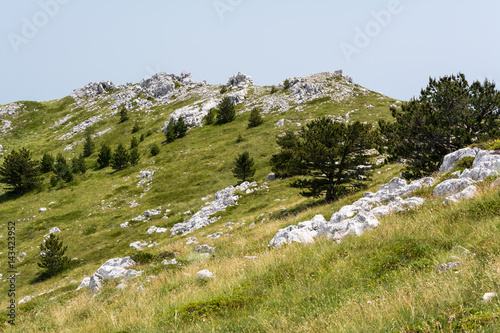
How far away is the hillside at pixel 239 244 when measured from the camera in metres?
4.61

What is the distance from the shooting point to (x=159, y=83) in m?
146

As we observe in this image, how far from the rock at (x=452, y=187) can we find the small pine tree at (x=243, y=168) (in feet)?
118

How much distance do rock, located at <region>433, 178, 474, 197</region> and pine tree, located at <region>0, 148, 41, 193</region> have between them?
81109 millimetres

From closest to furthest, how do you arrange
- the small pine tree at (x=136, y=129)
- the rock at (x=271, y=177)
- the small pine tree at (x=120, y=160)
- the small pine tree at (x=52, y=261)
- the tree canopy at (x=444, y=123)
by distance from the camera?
1. the tree canopy at (x=444, y=123)
2. the small pine tree at (x=52, y=261)
3. the rock at (x=271, y=177)
4. the small pine tree at (x=120, y=160)
5. the small pine tree at (x=136, y=129)

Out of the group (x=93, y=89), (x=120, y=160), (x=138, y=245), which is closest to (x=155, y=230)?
(x=138, y=245)

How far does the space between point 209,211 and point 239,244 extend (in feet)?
76.6

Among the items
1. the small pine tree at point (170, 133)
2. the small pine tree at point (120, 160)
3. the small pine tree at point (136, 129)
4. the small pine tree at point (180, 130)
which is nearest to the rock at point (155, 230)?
the small pine tree at point (120, 160)

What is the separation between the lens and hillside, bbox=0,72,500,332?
4.61 m

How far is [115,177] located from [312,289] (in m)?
69.8

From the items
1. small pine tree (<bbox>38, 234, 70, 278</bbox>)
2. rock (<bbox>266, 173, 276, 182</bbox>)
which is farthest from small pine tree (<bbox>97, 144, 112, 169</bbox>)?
rock (<bbox>266, 173, 276, 182</bbox>)

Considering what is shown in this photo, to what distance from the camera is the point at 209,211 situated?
38281mm

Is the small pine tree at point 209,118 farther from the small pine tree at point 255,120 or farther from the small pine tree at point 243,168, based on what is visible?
the small pine tree at point 243,168

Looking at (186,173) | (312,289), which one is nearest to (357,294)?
(312,289)

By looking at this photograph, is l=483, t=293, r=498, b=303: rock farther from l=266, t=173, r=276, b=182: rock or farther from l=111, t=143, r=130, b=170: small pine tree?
l=111, t=143, r=130, b=170: small pine tree
